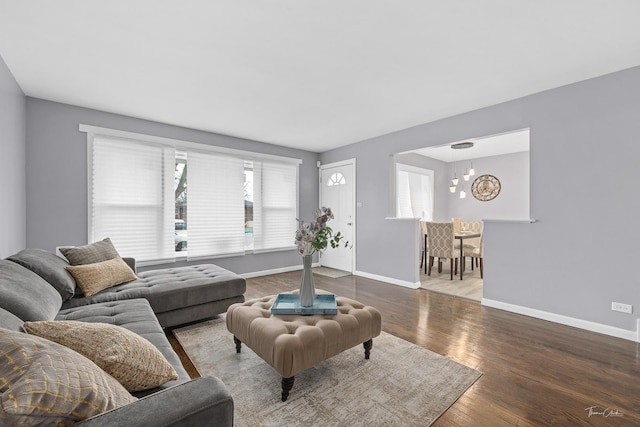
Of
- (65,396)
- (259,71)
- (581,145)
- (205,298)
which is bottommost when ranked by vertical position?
(205,298)

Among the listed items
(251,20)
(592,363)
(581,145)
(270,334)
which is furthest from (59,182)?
(581,145)

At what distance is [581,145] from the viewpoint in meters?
2.83

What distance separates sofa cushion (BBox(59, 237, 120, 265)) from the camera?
101 inches

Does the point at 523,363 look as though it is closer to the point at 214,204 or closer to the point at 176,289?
the point at 176,289

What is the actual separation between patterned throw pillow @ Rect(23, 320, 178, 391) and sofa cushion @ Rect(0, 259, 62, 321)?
1.51ft

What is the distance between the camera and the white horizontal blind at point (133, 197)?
3602 mm

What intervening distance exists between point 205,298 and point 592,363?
336cm

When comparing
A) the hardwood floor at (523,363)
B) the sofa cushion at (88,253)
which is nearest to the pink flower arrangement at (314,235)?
the hardwood floor at (523,363)

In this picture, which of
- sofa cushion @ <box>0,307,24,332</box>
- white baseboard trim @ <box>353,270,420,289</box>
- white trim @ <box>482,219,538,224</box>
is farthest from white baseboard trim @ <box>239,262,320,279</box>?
sofa cushion @ <box>0,307,24,332</box>

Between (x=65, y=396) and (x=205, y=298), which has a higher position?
(x=65, y=396)

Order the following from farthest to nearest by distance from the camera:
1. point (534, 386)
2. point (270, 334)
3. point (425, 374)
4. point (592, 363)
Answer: point (592, 363), point (425, 374), point (534, 386), point (270, 334)

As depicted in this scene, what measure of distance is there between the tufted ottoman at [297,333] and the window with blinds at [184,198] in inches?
100

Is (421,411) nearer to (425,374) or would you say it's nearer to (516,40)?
(425,374)

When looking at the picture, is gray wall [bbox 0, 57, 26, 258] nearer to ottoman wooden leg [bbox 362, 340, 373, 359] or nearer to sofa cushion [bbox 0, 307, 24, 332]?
sofa cushion [bbox 0, 307, 24, 332]
